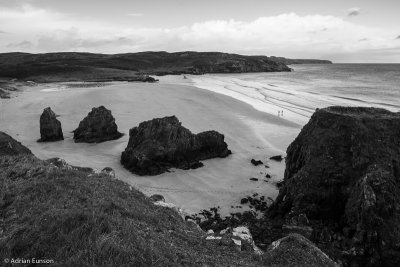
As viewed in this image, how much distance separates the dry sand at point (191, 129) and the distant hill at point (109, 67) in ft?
154

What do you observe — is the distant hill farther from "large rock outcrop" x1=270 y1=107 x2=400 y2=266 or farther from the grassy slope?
the grassy slope

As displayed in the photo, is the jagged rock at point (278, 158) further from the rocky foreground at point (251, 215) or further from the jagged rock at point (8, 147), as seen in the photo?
the jagged rock at point (8, 147)

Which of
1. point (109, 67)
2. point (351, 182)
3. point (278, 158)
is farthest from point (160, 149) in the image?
point (109, 67)

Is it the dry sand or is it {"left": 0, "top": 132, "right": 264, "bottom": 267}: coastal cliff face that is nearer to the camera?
{"left": 0, "top": 132, "right": 264, "bottom": 267}: coastal cliff face

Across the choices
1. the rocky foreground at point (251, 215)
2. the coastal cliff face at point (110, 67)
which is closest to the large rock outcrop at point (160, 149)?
the rocky foreground at point (251, 215)

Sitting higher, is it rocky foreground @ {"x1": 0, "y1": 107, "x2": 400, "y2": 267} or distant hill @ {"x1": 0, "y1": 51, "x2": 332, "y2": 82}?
distant hill @ {"x1": 0, "y1": 51, "x2": 332, "y2": 82}

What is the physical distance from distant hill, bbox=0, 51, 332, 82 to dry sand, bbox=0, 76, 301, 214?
4695cm

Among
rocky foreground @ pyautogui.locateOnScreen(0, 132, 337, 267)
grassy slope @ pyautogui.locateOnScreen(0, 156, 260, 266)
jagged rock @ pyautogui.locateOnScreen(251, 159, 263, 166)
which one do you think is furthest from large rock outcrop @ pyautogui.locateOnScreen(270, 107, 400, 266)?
grassy slope @ pyautogui.locateOnScreen(0, 156, 260, 266)

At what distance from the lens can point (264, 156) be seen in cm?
2434

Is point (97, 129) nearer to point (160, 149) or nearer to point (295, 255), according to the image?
point (160, 149)

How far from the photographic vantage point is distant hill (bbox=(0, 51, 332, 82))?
317ft

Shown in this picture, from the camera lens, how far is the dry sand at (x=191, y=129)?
1870 cm

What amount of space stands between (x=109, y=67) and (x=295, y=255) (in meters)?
135

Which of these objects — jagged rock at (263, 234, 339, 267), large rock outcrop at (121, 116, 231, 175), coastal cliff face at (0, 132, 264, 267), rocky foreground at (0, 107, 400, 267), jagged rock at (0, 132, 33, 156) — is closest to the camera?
coastal cliff face at (0, 132, 264, 267)
